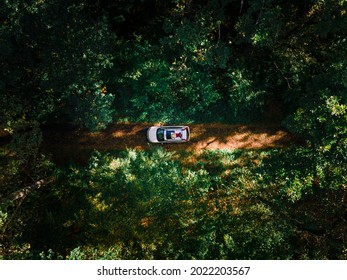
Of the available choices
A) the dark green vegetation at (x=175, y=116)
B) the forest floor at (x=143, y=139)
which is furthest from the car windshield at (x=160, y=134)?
the dark green vegetation at (x=175, y=116)

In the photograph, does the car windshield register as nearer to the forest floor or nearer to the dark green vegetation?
the forest floor

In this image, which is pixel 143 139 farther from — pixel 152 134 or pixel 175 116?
pixel 175 116

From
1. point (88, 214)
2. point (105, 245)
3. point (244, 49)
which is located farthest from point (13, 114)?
point (244, 49)

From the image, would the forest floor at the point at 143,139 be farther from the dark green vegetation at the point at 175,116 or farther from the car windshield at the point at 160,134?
the car windshield at the point at 160,134

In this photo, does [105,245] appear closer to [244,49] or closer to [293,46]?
[244,49]

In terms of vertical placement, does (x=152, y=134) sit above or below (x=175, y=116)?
below

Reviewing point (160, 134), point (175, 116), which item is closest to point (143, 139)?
point (160, 134)

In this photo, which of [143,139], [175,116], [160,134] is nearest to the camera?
[175,116]
